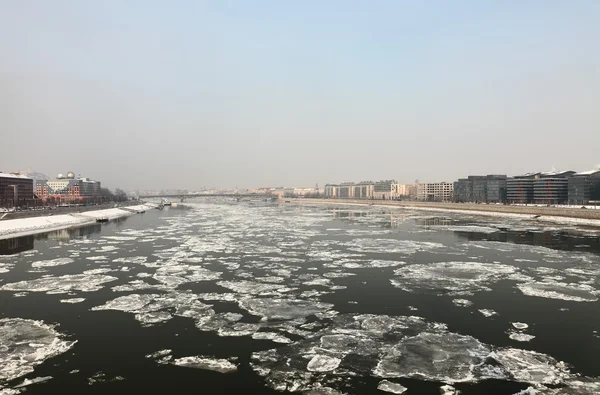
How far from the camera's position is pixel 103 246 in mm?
30484

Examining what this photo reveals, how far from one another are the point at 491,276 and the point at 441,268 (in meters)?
2.58

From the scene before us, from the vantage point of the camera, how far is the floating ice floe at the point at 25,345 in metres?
8.69

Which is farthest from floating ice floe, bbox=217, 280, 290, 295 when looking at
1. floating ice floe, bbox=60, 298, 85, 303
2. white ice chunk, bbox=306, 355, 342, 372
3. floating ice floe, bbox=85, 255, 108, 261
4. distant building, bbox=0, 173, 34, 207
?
distant building, bbox=0, 173, 34, 207

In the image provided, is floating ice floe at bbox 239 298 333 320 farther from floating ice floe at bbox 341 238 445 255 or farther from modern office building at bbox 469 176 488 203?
modern office building at bbox 469 176 488 203

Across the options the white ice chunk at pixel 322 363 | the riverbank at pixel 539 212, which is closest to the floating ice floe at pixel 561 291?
the white ice chunk at pixel 322 363

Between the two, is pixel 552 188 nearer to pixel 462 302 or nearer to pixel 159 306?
pixel 462 302

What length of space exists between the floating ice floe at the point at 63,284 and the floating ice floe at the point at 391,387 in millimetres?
13016

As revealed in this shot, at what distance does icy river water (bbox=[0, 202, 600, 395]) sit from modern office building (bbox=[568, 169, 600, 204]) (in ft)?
354

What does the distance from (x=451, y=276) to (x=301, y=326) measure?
10.0 metres

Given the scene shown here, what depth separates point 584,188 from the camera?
110 metres

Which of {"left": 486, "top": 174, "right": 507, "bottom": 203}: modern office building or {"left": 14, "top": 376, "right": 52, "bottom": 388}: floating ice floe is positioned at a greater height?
{"left": 486, "top": 174, "right": 507, "bottom": 203}: modern office building

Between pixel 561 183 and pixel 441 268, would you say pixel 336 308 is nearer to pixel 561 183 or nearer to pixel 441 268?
pixel 441 268

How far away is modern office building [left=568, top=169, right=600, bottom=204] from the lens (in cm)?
10931

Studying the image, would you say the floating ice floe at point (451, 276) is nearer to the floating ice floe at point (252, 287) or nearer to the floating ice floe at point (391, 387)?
the floating ice floe at point (252, 287)
